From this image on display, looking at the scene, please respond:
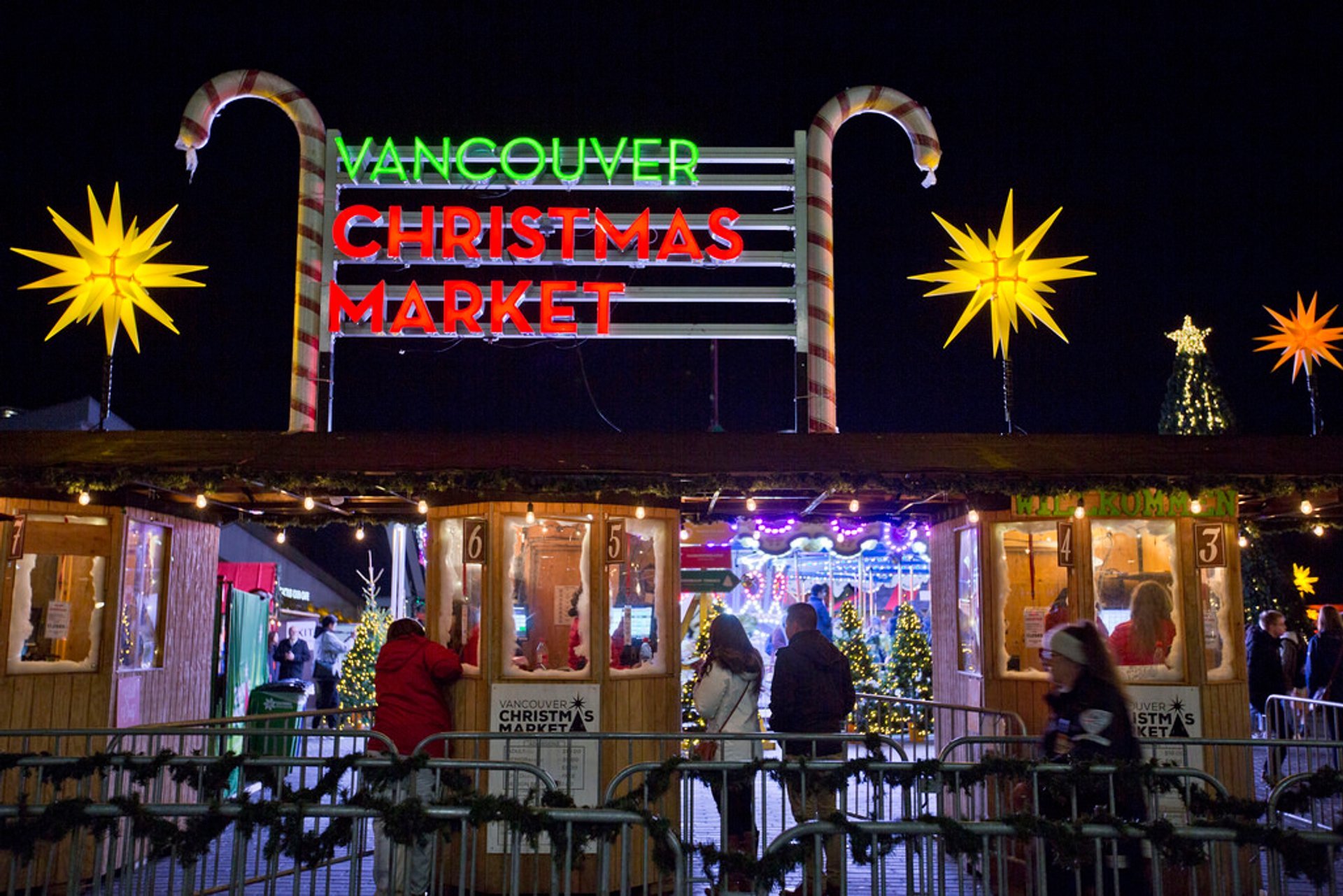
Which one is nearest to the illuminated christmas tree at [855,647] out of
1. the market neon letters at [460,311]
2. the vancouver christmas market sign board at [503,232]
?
the vancouver christmas market sign board at [503,232]

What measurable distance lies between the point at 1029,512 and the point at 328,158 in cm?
852

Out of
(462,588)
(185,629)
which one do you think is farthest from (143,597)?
(462,588)

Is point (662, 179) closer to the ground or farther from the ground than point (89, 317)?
farther from the ground

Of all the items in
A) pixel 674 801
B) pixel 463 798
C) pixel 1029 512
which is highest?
pixel 1029 512

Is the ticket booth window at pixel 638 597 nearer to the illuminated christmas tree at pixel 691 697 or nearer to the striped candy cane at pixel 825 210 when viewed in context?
the striped candy cane at pixel 825 210

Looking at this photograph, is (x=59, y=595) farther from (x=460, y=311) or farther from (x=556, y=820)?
(x=556, y=820)

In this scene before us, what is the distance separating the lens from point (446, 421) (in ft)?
121

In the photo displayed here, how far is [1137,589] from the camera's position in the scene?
31.6ft

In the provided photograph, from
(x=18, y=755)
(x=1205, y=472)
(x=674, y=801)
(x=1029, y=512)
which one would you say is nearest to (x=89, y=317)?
(x=18, y=755)

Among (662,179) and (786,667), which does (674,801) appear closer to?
(786,667)

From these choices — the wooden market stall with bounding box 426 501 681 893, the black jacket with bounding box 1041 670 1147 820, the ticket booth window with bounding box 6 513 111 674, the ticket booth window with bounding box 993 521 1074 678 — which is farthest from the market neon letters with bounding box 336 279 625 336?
the black jacket with bounding box 1041 670 1147 820

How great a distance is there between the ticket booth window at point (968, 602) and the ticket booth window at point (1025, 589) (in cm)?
19

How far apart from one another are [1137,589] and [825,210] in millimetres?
5674

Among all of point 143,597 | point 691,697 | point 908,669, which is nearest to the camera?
point 143,597
